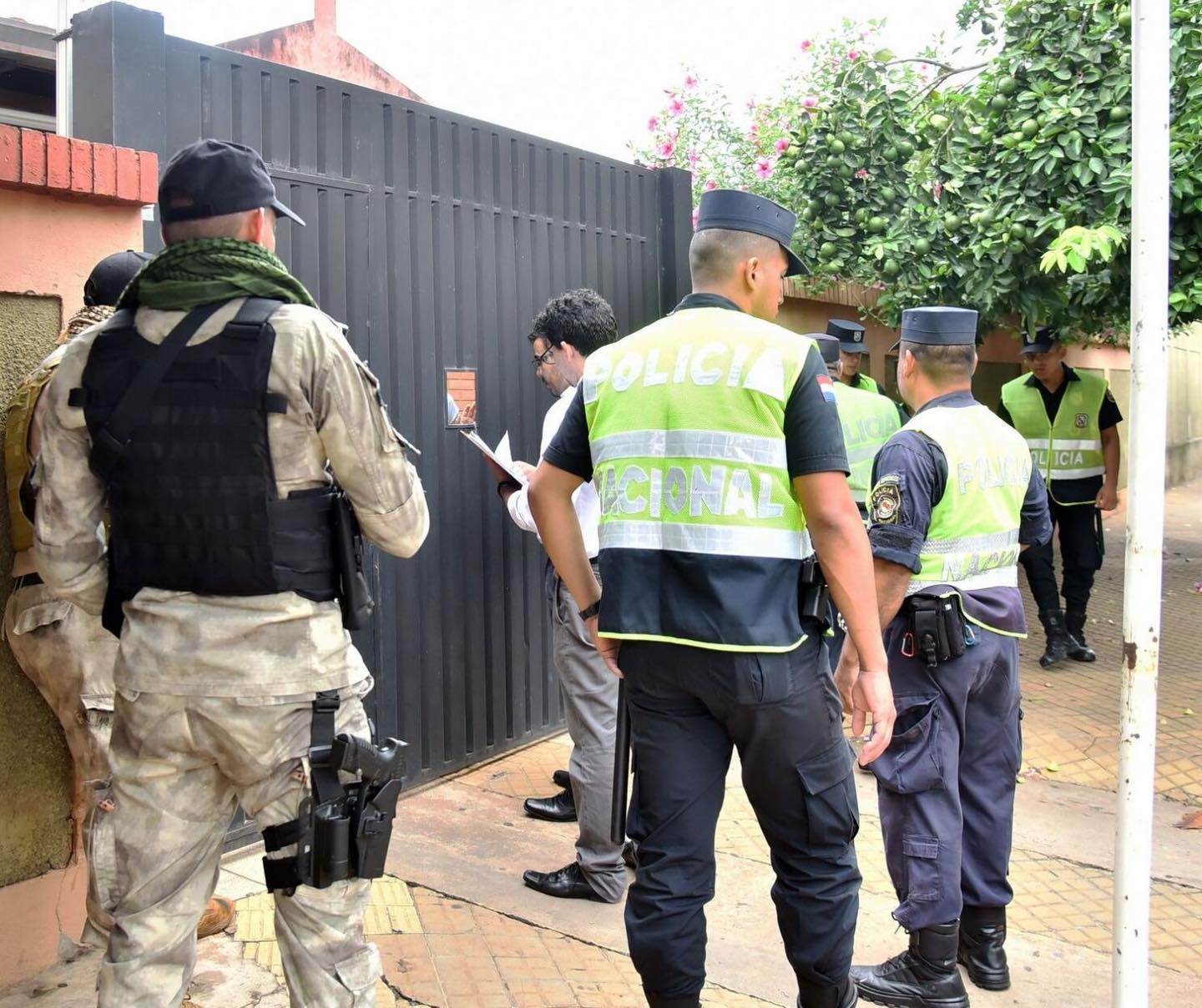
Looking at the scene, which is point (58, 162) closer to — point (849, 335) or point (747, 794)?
point (747, 794)

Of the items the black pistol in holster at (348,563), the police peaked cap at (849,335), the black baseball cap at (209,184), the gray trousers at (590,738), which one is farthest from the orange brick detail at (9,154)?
the police peaked cap at (849,335)

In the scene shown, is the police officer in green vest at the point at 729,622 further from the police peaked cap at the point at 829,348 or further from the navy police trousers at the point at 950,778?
the police peaked cap at the point at 829,348

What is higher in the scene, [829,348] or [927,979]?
[829,348]

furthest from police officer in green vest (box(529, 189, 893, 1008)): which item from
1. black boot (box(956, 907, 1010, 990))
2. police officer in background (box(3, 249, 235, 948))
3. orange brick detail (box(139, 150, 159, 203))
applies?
orange brick detail (box(139, 150, 159, 203))

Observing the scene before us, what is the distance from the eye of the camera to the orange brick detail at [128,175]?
11.5 feet

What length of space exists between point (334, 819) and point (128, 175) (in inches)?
82.3

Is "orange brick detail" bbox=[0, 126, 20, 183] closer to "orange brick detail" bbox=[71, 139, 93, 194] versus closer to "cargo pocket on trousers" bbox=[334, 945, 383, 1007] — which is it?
"orange brick detail" bbox=[71, 139, 93, 194]

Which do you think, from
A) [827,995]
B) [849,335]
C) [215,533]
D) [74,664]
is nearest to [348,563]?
[215,533]

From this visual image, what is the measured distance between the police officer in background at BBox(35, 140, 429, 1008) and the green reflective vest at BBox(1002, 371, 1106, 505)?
6218 mm

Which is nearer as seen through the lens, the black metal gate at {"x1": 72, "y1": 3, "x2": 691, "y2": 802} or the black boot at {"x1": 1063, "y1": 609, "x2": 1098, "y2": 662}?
the black metal gate at {"x1": 72, "y1": 3, "x2": 691, "y2": 802}

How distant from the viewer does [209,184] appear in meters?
2.53

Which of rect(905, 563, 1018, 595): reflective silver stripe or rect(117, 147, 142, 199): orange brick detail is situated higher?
rect(117, 147, 142, 199): orange brick detail

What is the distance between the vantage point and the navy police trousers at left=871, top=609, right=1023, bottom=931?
3475mm

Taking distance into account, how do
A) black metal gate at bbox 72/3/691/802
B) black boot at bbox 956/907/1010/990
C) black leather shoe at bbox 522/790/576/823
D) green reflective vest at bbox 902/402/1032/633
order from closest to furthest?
green reflective vest at bbox 902/402/1032/633 < black boot at bbox 956/907/1010/990 < black metal gate at bbox 72/3/691/802 < black leather shoe at bbox 522/790/576/823
